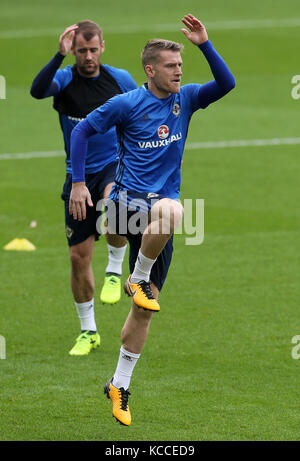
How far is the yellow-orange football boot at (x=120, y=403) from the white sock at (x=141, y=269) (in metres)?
0.87

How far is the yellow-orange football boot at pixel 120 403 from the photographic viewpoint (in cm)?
760

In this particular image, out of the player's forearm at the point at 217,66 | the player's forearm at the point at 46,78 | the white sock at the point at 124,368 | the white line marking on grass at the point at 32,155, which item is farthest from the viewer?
the white line marking on grass at the point at 32,155

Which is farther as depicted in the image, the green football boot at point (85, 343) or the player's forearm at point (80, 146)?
the green football boot at point (85, 343)

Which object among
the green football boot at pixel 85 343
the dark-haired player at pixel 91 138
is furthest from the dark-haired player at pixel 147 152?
the green football boot at pixel 85 343

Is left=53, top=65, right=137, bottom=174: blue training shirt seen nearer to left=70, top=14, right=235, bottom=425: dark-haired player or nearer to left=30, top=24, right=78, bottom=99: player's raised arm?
left=30, top=24, right=78, bottom=99: player's raised arm

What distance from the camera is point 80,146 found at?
7.79 meters

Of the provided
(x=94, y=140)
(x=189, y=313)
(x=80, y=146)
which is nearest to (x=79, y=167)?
(x=80, y=146)

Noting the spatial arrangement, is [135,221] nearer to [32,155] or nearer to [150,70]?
[150,70]

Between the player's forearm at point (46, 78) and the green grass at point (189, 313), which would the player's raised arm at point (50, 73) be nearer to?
the player's forearm at point (46, 78)

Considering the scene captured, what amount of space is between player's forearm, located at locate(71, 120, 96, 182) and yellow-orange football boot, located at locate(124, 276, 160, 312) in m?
0.92

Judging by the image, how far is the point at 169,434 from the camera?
7.75 m
